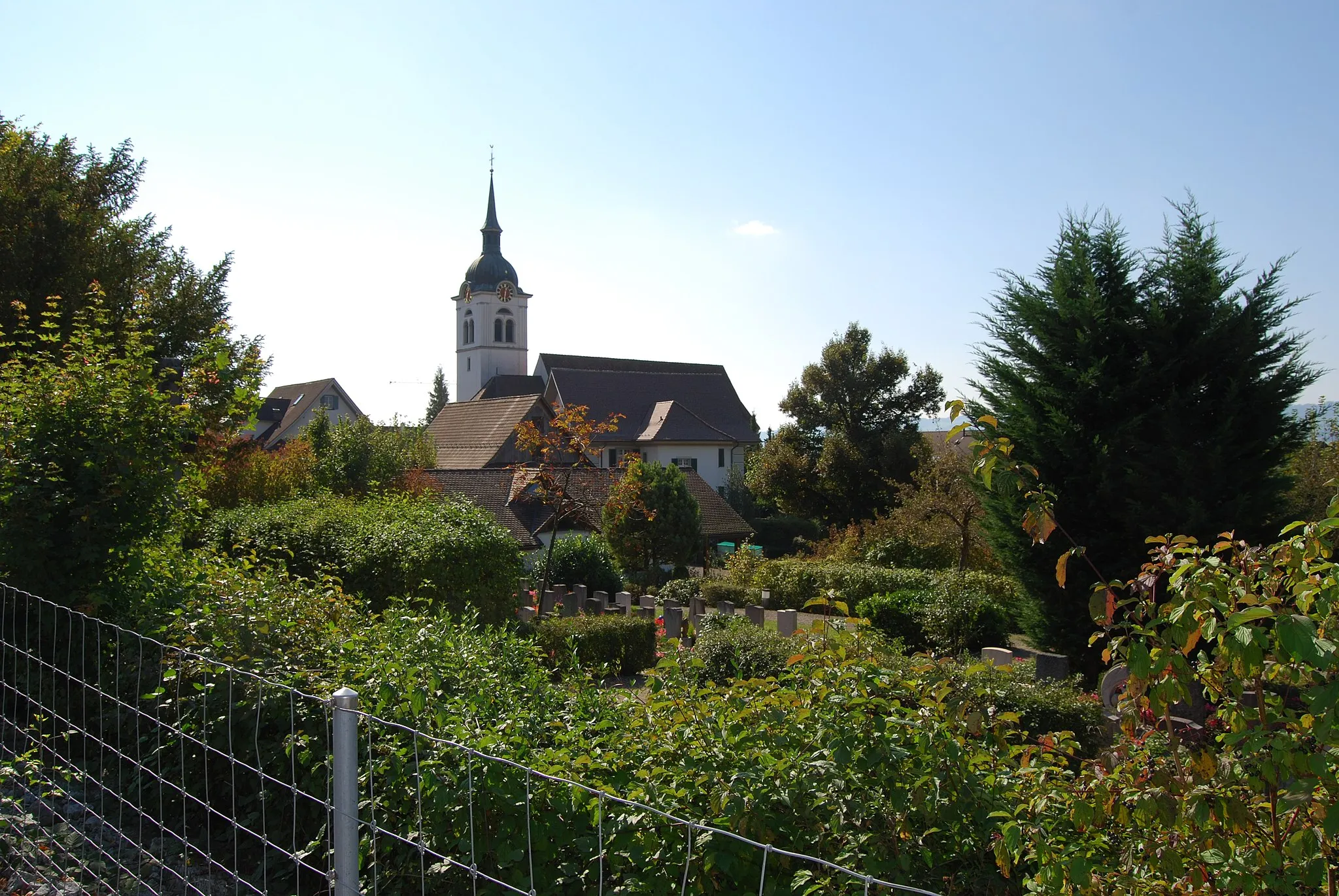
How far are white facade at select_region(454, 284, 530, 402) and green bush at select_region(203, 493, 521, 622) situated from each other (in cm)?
5733

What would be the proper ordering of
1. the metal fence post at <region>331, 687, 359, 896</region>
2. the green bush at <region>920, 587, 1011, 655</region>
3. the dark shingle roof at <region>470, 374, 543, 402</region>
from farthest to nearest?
the dark shingle roof at <region>470, 374, 543, 402</region>
the green bush at <region>920, 587, 1011, 655</region>
the metal fence post at <region>331, 687, 359, 896</region>

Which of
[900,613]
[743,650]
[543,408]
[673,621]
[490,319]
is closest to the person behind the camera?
[743,650]

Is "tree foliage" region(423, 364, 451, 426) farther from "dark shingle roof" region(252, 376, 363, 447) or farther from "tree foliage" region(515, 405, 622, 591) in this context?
"tree foliage" region(515, 405, 622, 591)

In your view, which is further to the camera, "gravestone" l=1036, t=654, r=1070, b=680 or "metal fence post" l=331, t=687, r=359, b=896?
"gravestone" l=1036, t=654, r=1070, b=680

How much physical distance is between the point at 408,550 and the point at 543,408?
96.8 ft

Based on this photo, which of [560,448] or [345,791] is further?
[560,448]

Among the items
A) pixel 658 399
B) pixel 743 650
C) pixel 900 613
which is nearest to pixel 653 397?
pixel 658 399

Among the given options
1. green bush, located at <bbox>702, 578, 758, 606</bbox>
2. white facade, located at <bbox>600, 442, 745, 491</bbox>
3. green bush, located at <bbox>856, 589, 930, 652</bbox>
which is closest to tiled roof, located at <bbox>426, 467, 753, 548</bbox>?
green bush, located at <bbox>702, 578, 758, 606</bbox>

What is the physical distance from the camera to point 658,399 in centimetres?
5275

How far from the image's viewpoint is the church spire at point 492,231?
7094cm

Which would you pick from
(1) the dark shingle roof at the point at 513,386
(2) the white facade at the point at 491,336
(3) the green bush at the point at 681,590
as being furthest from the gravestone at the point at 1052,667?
(2) the white facade at the point at 491,336

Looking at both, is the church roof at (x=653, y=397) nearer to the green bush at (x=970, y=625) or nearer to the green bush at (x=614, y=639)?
the green bush at (x=970, y=625)

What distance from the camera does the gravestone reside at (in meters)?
10.7

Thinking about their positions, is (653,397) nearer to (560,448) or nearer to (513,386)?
(513,386)
